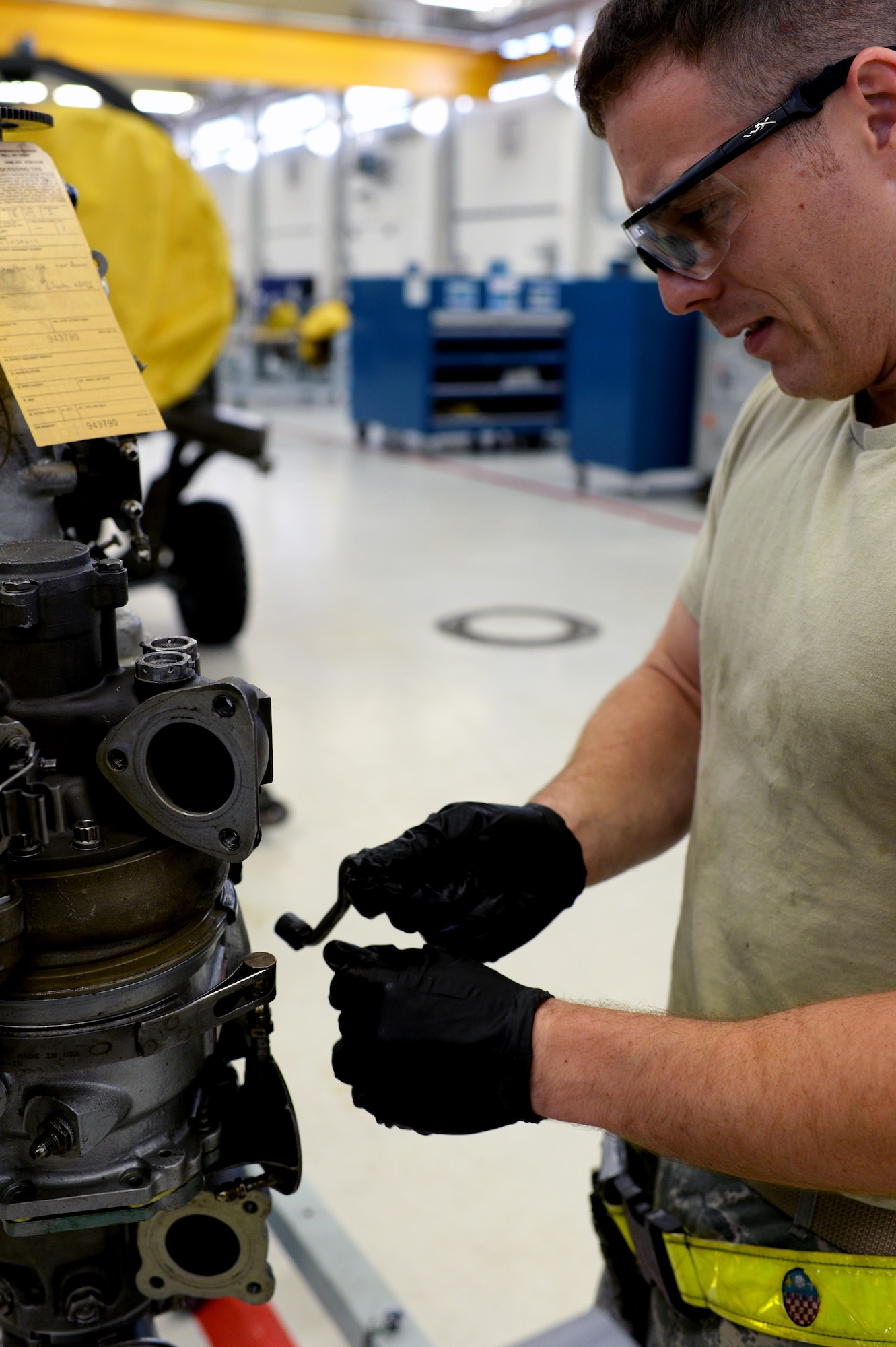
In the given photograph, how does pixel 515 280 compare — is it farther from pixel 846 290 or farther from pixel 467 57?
pixel 846 290

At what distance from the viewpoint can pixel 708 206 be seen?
0.82 m

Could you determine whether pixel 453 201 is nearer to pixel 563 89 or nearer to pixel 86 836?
pixel 563 89

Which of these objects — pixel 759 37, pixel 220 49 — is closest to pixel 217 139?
pixel 220 49

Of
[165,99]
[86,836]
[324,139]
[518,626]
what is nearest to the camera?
[86,836]

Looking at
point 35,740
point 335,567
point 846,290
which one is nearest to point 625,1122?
point 35,740

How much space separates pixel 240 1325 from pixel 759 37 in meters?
1.20

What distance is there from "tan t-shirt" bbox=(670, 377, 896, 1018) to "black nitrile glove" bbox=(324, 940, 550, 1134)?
0.25 m

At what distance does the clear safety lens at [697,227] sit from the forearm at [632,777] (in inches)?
17.3

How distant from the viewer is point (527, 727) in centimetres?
326

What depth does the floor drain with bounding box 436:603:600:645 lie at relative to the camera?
4.06 meters

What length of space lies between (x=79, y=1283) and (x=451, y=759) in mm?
2338

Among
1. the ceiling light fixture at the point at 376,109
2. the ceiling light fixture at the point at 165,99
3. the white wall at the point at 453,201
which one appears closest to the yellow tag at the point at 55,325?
the white wall at the point at 453,201

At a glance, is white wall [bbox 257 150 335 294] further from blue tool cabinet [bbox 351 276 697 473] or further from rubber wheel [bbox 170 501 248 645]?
rubber wheel [bbox 170 501 248 645]

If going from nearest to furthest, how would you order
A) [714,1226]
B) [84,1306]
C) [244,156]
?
Answer: 1. [84,1306]
2. [714,1226]
3. [244,156]
